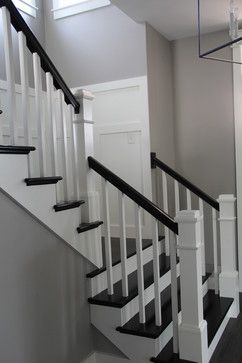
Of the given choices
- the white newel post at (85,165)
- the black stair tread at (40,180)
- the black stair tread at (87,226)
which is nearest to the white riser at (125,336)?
the white newel post at (85,165)

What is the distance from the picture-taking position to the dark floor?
2.30 m

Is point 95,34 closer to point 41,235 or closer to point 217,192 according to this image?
point 217,192

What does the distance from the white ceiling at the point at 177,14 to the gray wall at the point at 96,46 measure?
20cm

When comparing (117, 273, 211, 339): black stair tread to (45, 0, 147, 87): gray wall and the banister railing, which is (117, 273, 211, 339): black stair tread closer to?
the banister railing

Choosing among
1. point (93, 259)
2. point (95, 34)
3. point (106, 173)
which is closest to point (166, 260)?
point (93, 259)

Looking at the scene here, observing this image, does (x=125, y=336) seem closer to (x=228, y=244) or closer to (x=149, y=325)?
(x=149, y=325)

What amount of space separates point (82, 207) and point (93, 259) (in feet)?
1.18

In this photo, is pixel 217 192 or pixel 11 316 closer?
pixel 11 316

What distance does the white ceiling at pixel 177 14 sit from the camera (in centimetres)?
289

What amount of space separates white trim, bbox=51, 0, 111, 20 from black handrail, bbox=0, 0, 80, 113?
162cm

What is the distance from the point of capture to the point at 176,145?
3775mm

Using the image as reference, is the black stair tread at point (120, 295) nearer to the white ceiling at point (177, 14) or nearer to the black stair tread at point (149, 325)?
the black stair tread at point (149, 325)

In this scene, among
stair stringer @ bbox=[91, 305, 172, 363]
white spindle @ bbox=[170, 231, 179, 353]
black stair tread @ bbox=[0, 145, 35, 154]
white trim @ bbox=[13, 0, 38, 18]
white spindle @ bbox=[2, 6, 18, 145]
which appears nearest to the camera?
black stair tread @ bbox=[0, 145, 35, 154]

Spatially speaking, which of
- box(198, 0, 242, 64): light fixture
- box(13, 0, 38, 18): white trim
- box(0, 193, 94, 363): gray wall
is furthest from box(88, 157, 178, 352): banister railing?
box(13, 0, 38, 18): white trim
